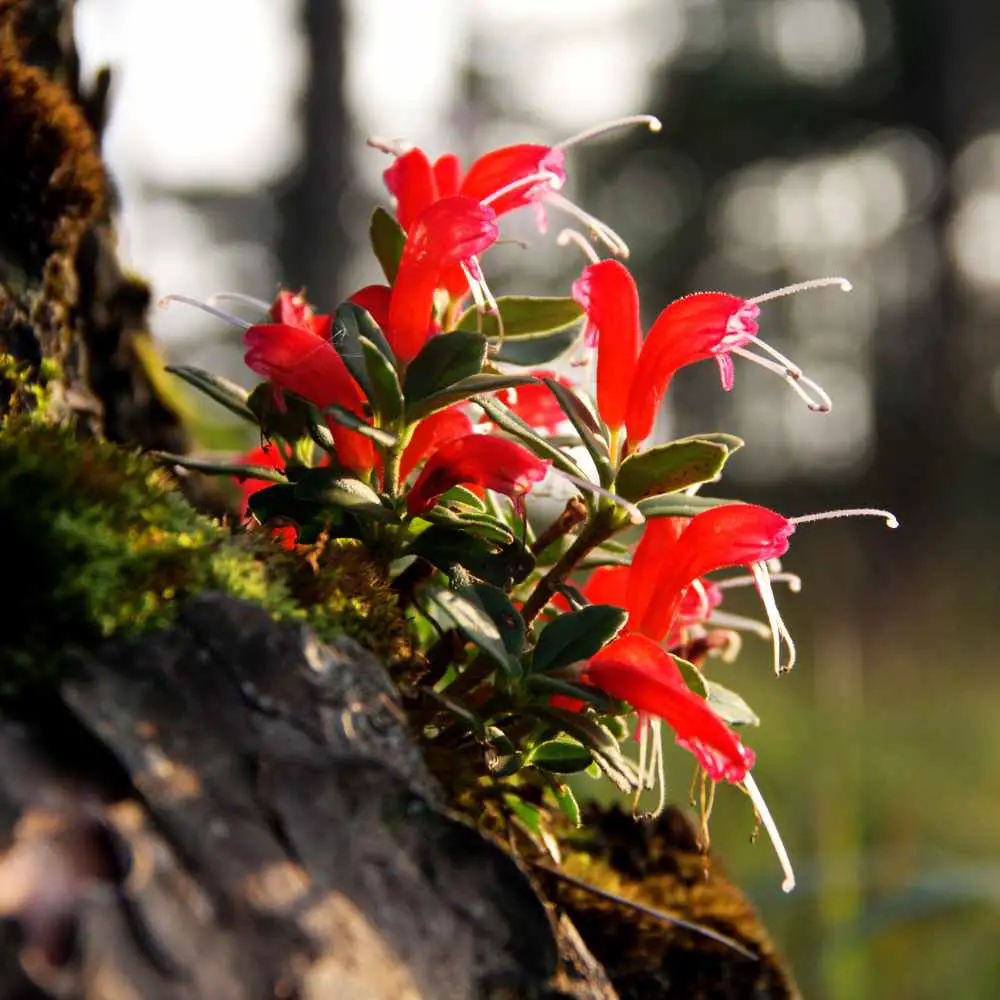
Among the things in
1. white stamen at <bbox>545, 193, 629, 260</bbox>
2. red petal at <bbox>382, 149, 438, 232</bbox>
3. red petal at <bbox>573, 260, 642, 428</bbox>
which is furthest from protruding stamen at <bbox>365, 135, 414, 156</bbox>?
red petal at <bbox>573, 260, 642, 428</bbox>

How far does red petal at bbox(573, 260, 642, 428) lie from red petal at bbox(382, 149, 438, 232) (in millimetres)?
225

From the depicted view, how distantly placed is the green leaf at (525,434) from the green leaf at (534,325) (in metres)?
0.21

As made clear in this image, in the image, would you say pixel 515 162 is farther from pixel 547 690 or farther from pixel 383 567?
pixel 547 690

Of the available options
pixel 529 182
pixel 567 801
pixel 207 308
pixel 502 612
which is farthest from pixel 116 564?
pixel 529 182

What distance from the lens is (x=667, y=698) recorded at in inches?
39.0

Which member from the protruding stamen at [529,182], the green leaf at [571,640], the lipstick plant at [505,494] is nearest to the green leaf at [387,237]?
the lipstick plant at [505,494]

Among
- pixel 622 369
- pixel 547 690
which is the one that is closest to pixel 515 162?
pixel 622 369

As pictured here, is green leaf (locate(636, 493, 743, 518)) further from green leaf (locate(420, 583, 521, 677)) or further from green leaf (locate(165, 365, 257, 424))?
green leaf (locate(165, 365, 257, 424))

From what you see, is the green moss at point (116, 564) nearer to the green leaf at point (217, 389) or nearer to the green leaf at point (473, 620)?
the green leaf at point (473, 620)

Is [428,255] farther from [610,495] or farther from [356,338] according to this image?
[610,495]

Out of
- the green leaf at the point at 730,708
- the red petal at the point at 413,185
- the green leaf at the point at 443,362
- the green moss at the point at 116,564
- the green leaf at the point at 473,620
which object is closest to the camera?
the green moss at the point at 116,564

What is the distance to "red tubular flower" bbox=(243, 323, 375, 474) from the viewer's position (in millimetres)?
1089

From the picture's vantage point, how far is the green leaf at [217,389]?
122cm

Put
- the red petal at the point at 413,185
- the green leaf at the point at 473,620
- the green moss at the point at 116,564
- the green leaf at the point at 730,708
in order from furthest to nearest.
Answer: the red petal at the point at 413,185 → the green leaf at the point at 730,708 → the green leaf at the point at 473,620 → the green moss at the point at 116,564
